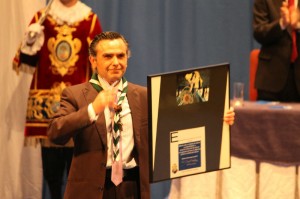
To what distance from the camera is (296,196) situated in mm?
4109

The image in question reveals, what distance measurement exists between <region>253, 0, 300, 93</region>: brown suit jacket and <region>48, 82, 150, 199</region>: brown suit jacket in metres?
1.83

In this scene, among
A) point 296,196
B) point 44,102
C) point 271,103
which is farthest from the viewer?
point 44,102

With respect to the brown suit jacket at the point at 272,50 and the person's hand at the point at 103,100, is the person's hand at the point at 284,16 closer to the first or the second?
the brown suit jacket at the point at 272,50

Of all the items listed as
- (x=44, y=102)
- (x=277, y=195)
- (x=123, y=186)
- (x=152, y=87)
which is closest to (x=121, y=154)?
(x=123, y=186)

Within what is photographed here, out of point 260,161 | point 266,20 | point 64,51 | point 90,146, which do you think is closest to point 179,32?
point 64,51

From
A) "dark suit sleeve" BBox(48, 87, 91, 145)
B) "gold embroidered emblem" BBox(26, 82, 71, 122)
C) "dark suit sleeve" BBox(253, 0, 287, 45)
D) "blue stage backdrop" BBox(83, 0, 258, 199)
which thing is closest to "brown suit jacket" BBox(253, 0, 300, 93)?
"dark suit sleeve" BBox(253, 0, 287, 45)

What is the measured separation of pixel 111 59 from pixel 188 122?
433 millimetres

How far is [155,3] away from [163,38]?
1.05 ft

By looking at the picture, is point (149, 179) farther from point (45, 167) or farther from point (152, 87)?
point (45, 167)

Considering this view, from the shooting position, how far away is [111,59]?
2.79 m

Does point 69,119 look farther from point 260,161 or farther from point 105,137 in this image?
point 260,161

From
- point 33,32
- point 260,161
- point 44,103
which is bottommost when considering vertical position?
point 260,161

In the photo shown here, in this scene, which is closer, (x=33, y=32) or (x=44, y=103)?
(x=33, y=32)

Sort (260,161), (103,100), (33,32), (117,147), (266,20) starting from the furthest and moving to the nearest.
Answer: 1. (33,32)
2. (266,20)
3. (260,161)
4. (117,147)
5. (103,100)
